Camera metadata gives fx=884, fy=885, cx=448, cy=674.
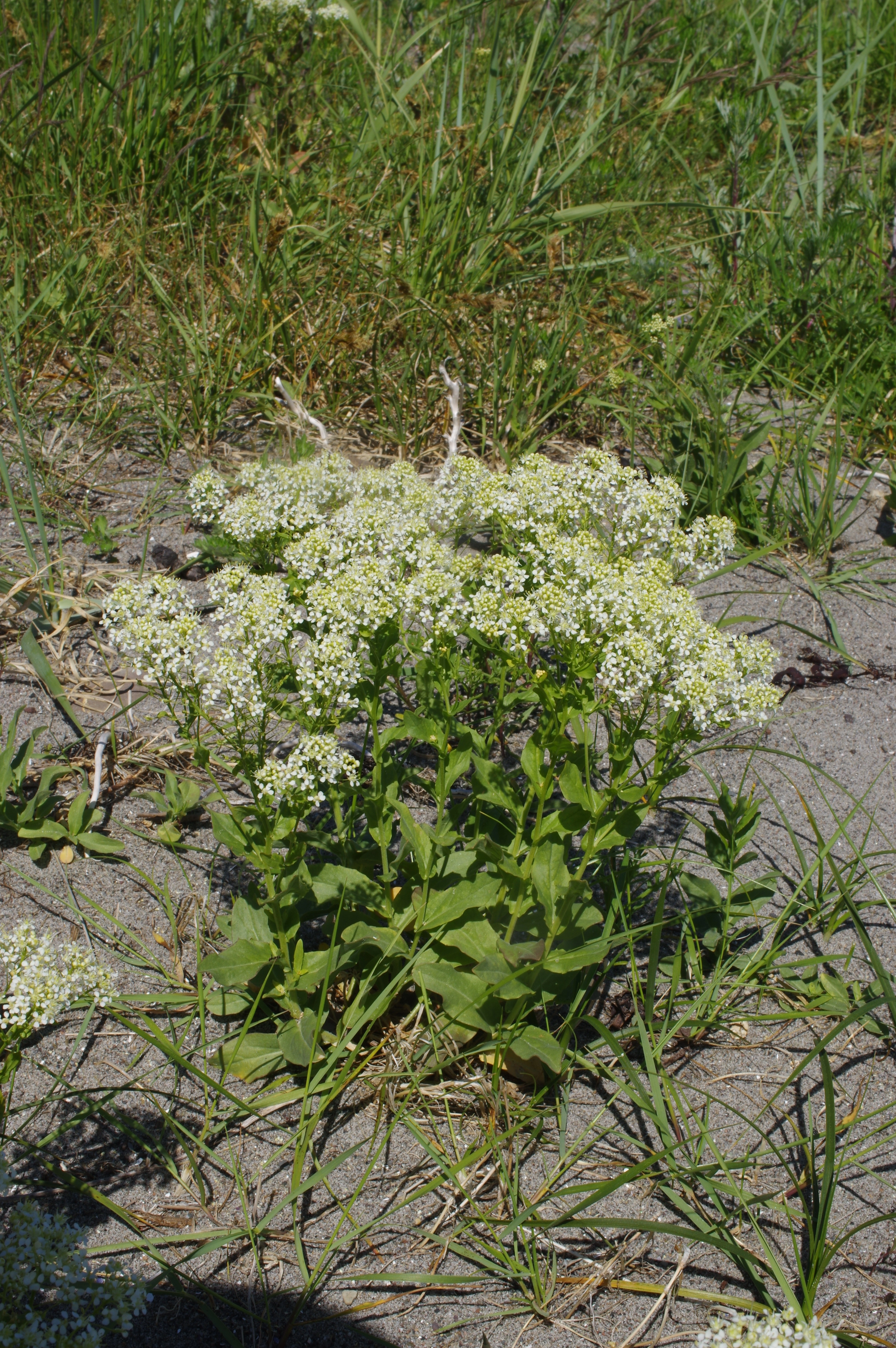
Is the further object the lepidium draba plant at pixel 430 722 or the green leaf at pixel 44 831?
the green leaf at pixel 44 831

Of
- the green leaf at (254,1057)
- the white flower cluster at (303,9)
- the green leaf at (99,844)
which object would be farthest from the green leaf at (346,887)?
the white flower cluster at (303,9)

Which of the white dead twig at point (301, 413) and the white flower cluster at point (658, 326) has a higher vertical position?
the white flower cluster at point (658, 326)

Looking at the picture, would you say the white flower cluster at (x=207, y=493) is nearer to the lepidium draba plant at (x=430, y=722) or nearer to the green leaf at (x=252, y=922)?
the lepidium draba plant at (x=430, y=722)

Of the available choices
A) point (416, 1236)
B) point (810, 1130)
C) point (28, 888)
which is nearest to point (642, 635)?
point (810, 1130)

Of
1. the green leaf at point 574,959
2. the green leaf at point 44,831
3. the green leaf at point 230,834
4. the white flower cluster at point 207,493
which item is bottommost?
the green leaf at point 44,831

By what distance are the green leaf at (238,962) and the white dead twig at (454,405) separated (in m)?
2.16

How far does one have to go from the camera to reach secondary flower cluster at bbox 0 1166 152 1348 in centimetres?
125

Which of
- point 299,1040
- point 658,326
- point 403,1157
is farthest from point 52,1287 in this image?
point 658,326

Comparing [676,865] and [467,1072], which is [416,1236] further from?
[676,865]

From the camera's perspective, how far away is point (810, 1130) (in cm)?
191

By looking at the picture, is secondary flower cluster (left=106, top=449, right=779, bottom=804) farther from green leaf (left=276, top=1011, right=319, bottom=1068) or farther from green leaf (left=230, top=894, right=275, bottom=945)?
green leaf (left=276, top=1011, right=319, bottom=1068)

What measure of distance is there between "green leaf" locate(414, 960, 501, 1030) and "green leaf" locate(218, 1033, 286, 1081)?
343 mm

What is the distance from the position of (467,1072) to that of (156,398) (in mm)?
2923

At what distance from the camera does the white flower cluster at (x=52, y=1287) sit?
1247 millimetres
